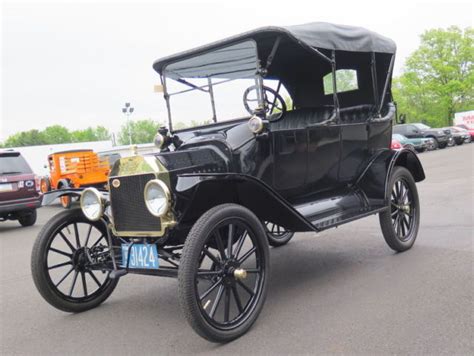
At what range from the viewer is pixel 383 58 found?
596cm

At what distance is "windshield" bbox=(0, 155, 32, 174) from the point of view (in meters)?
10.1

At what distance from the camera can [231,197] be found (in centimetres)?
394

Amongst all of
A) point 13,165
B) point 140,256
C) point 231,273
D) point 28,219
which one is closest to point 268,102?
point 231,273

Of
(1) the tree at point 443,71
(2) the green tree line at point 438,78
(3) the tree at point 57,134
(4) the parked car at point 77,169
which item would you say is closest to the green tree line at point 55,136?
(3) the tree at point 57,134

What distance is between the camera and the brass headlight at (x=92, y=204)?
13.0 ft

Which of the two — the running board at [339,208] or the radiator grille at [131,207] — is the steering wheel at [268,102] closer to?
the running board at [339,208]

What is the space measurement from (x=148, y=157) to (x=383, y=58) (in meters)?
3.59

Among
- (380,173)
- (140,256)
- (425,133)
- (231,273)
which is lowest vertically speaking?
(425,133)

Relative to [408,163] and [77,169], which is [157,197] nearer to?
[408,163]

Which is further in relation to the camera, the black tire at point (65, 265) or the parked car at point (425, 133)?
the parked car at point (425, 133)

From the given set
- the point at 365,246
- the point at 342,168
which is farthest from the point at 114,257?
the point at 365,246

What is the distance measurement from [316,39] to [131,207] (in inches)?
93.5

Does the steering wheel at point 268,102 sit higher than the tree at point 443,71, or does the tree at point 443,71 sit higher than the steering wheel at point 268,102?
the tree at point 443,71

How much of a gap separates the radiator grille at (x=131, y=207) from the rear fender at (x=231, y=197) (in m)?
0.27
